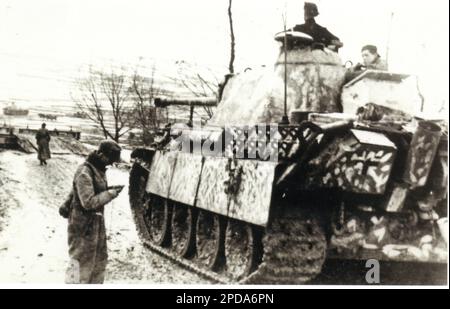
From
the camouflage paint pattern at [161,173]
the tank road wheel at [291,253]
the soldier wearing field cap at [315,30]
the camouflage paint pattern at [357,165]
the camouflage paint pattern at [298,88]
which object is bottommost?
the tank road wheel at [291,253]

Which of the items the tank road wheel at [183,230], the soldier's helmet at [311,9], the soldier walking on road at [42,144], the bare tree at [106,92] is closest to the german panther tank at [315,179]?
the tank road wheel at [183,230]

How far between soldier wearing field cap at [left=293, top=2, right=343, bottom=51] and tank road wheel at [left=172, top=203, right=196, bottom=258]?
123 inches

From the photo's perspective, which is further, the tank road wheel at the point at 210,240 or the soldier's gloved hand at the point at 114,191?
the tank road wheel at the point at 210,240

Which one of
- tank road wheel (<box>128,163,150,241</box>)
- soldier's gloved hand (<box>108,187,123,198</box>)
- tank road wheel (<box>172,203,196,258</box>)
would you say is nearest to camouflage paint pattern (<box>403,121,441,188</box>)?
soldier's gloved hand (<box>108,187,123,198</box>)

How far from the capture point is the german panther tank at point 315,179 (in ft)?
19.8

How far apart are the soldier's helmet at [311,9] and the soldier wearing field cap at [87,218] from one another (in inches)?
168

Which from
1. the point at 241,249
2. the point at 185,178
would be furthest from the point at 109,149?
the point at 185,178

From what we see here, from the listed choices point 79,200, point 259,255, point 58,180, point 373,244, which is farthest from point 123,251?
point 58,180

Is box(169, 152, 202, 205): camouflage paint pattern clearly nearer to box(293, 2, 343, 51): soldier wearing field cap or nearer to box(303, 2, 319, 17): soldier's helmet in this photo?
box(293, 2, 343, 51): soldier wearing field cap

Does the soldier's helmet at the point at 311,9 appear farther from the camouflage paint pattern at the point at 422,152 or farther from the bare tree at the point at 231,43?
the bare tree at the point at 231,43

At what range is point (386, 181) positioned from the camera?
604cm

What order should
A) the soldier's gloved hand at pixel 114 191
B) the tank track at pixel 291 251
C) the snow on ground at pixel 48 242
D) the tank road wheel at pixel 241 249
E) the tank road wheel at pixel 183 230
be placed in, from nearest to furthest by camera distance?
the soldier's gloved hand at pixel 114 191 < the tank track at pixel 291 251 < the tank road wheel at pixel 241 249 < the snow on ground at pixel 48 242 < the tank road wheel at pixel 183 230

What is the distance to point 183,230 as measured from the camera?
29.9 ft

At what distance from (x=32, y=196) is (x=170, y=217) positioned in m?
4.25
